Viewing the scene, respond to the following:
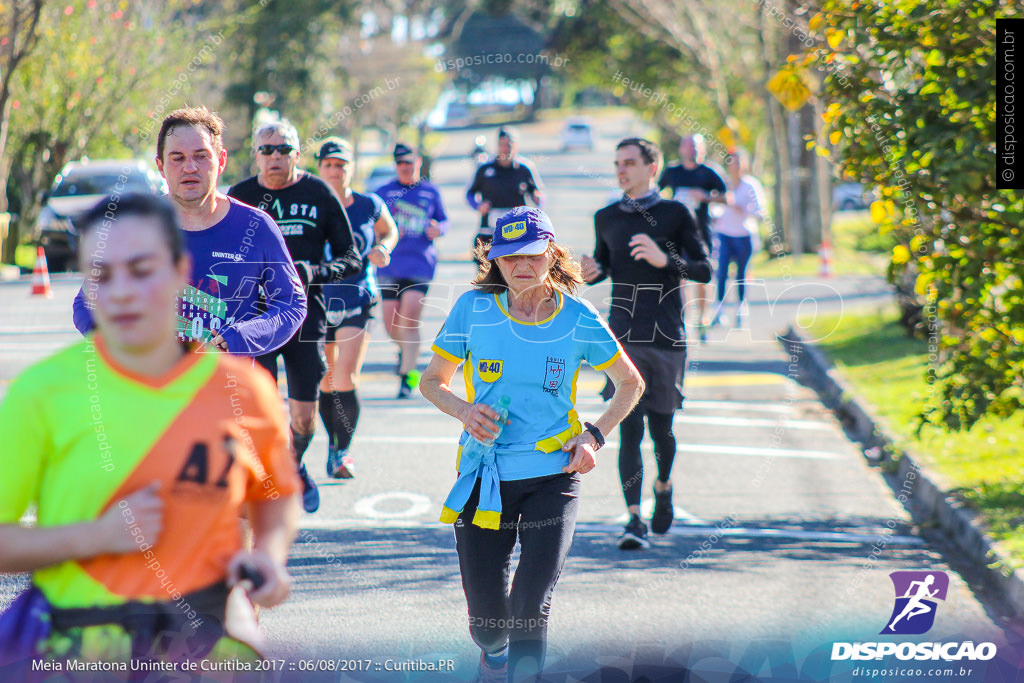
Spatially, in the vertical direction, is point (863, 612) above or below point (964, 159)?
below

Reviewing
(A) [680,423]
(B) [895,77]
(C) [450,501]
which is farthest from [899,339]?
(C) [450,501]

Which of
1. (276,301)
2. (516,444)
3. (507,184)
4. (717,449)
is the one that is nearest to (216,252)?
(276,301)

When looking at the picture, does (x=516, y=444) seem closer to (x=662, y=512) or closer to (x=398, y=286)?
(x=662, y=512)

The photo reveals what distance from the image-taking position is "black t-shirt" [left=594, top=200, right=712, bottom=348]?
20.5 ft

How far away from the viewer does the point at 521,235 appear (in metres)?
4.11

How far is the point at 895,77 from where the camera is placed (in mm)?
6754

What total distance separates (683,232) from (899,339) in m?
7.96

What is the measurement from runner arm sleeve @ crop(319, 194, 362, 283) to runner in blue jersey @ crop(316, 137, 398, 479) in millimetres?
953

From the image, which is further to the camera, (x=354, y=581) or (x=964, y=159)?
Result: (x=964, y=159)

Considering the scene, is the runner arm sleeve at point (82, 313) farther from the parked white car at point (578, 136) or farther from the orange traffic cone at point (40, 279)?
the parked white car at point (578, 136)

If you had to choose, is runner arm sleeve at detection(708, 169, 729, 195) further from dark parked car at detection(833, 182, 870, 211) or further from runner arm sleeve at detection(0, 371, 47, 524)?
dark parked car at detection(833, 182, 870, 211)

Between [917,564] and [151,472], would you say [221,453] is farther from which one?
[917,564]

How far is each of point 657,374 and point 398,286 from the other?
4088 mm

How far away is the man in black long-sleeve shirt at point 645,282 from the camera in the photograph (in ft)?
20.5
